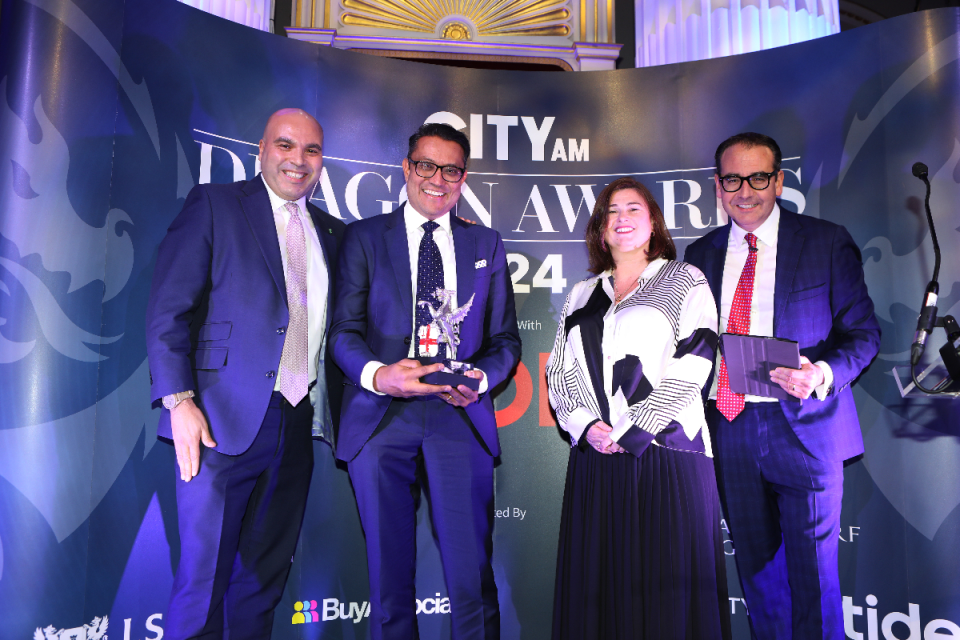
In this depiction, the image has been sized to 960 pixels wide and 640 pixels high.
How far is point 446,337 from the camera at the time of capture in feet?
8.77

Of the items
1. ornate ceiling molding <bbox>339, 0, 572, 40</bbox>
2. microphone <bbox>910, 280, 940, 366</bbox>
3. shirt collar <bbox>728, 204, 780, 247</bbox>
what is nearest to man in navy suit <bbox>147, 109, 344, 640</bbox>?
shirt collar <bbox>728, 204, 780, 247</bbox>

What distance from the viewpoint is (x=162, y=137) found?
3223 mm

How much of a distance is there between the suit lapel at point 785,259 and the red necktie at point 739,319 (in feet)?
0.33

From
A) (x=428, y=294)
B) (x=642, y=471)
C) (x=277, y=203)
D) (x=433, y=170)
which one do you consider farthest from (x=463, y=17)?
(x=642, y=471)

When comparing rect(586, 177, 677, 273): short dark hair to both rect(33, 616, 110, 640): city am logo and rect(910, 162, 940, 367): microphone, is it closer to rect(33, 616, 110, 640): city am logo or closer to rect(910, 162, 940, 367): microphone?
rect(910, 162, 940, 367): microphone

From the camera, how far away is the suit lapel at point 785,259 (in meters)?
2.96

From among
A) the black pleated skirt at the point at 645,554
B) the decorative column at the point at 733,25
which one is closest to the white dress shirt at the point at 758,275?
the black pleated skirt at the point at 645,554

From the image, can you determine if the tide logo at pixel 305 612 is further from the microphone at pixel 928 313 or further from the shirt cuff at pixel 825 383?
the microphone at pixel 928 313

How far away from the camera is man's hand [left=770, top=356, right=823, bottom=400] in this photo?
8.63 ft

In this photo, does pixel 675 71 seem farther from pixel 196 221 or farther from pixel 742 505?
pixel 196 221

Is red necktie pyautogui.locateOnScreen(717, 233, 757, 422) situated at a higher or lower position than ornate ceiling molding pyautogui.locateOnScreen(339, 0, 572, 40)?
lower

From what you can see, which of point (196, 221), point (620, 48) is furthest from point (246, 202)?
point (620, 48)

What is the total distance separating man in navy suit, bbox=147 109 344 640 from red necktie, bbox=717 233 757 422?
161cm

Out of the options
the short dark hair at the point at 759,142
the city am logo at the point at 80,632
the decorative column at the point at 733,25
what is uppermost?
the decorative column at the point at 733,25
